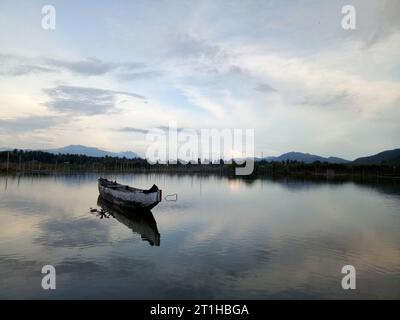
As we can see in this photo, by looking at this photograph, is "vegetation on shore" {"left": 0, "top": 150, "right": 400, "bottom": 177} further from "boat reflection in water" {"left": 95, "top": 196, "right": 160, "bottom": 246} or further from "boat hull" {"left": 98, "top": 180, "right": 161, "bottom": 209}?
"boat reflection in water" {"left": 95, "top": 196, "right": 160, "bottom": 246}

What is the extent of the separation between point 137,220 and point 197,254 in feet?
34.2

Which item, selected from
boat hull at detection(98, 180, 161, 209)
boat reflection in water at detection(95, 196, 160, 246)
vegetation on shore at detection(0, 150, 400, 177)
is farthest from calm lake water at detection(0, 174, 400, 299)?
vegetation on shore at detection(0, 150, 400, 177)

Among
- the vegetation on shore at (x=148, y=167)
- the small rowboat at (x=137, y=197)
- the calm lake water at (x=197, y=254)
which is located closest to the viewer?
the calm lake water at (x=197, y=254)

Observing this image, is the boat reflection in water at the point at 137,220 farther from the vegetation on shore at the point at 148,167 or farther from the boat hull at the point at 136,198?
the vegetation on shore at the point at 148,167

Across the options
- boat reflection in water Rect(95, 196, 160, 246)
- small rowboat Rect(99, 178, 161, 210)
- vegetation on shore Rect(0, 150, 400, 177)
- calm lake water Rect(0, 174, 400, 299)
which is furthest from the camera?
vegetation on shore Rect(0, 150, 400, 177)

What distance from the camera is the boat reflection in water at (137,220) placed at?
20.1 metres

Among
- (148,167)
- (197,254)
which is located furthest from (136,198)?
(148,167)

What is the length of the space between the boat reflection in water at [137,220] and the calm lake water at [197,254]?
0.14 m

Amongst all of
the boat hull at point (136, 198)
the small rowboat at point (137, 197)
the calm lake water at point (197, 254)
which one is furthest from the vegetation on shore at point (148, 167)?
the calm lake water at point (197, 254)

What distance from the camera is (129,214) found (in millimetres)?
28344

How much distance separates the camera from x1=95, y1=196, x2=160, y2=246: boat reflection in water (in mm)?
20109

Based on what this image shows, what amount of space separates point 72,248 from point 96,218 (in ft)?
30.8

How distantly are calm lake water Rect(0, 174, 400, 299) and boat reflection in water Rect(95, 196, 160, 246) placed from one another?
0.14 meters

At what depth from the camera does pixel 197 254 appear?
1611 centimetres
